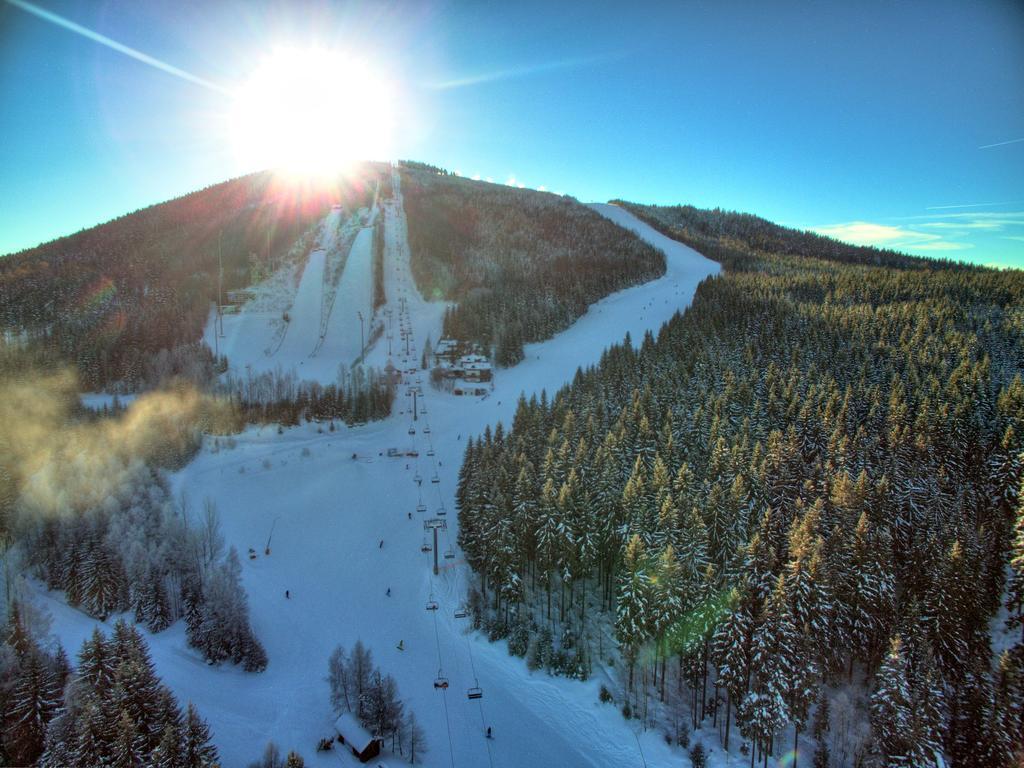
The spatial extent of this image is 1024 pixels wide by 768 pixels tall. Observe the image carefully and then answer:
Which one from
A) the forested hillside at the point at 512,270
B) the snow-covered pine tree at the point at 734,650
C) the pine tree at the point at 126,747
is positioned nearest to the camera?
the pine tree at the point at 126,747

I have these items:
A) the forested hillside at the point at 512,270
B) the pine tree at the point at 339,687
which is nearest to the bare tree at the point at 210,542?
the pine tree at the point at 339,687

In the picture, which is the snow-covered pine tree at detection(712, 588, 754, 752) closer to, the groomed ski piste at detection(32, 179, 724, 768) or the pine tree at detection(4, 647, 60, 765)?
the groomed ski piste at detection(32, 179, 724, 768)

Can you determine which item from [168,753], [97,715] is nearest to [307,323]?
[97,715]

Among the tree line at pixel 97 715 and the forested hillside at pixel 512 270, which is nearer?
the tree line at pixel 97 715

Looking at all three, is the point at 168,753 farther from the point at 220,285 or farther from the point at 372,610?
the point at 220,285

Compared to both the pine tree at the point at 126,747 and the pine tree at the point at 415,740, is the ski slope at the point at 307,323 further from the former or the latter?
the pine tree at the point at 126,747
